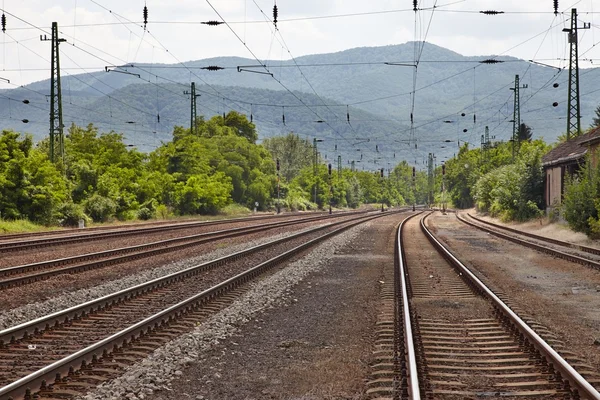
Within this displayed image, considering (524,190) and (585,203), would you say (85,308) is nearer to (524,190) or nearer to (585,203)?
(585,203)

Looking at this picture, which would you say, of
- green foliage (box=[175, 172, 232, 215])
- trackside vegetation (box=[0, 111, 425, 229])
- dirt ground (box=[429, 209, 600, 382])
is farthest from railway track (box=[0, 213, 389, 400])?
green foliage (box=[175, 172, 232, 215])

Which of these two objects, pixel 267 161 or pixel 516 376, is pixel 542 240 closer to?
pixel 516 376

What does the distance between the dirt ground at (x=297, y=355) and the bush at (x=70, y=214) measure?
28022mm

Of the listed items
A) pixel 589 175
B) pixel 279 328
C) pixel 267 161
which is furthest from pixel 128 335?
pixel 267 161

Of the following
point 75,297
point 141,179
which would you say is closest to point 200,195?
point 141,179

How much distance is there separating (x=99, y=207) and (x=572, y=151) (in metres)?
29.8

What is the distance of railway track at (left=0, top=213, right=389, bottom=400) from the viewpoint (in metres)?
7.05

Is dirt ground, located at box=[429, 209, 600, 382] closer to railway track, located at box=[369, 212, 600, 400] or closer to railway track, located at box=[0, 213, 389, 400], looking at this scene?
railway track, located at box=[369, 212, 600, 400]

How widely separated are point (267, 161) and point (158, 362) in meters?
81.1

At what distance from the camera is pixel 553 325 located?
34.5 ft

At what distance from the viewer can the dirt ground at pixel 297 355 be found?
7.01 meters

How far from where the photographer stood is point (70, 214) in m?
38.9

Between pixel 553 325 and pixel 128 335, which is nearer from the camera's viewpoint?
pixel 128 335

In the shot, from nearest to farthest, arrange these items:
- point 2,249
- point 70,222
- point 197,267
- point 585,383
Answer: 1. point 585,383
2. point 197,267
3. point 2,249
4. point 70,222
